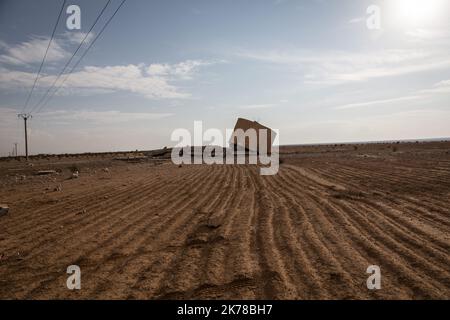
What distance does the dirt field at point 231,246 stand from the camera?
3.27m

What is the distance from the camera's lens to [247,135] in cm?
3316

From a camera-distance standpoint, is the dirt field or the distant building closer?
the dirt field

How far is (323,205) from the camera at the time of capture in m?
6.93

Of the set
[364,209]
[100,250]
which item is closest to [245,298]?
[100,250]

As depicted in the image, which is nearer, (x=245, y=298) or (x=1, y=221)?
(x=245, y=298)

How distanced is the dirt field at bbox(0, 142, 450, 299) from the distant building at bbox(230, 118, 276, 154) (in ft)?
82.8

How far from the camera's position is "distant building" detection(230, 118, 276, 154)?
33312mm

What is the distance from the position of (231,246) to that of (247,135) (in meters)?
29.0

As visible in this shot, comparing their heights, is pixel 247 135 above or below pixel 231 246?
above

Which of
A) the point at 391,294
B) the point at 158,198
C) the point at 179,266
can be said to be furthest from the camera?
the point at 158,198

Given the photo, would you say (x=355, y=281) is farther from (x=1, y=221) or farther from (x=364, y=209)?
(x=1, y=221)

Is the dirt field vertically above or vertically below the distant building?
below
